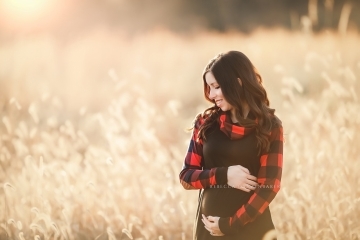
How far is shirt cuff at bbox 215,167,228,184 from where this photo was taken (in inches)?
92.8

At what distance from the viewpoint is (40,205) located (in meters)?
3.88

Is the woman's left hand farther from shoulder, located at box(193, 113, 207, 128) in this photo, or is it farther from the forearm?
shoulder, located at box(193, 113, 207, 128)

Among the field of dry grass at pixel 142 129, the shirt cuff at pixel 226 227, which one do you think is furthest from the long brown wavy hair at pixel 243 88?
the field of dry grass at pixel 142 129

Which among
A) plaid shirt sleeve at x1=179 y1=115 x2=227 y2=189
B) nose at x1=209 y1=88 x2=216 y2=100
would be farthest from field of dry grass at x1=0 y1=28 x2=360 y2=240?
nose at x1=209 y1=88 x2=216 y2=100

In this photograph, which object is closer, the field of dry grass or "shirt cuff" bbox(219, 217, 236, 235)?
"shirt cuff" bbox(219, 217, 236, 235)

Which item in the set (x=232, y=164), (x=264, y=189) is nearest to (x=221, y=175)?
(x=232, y=164)

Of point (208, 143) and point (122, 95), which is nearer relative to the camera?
point (208, 143)

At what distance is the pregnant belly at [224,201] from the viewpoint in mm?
2391

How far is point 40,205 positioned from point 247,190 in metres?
2.02

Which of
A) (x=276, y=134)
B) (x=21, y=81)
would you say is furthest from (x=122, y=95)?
(x=276, y=134)

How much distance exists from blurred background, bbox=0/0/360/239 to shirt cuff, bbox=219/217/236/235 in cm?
141

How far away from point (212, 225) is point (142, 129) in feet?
5.54

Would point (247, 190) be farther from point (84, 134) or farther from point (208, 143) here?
point (84, 134)

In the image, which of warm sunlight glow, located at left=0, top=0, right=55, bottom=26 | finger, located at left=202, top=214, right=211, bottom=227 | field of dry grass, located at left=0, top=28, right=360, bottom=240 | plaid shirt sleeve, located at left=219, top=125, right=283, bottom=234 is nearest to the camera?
plaid shirt sleeve, located at left=219, top=125, right=283, bottom=234
